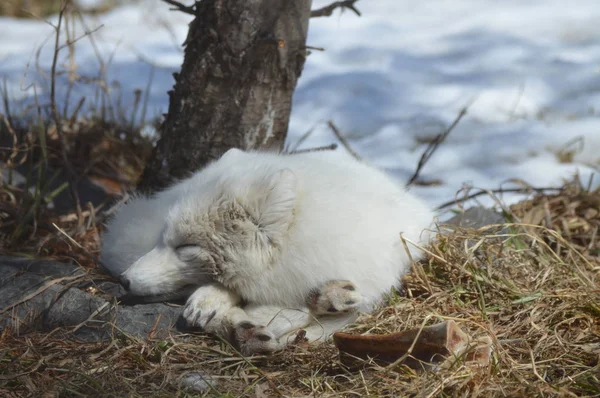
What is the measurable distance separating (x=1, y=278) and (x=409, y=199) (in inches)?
76.8

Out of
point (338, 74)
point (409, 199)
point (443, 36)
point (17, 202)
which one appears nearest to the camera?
point (409, 199)

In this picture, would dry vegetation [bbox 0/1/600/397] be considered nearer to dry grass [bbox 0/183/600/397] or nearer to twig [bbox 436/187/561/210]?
dry grass [bbox 0/183/600/397]

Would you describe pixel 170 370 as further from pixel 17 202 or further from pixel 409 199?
pixel 17 202

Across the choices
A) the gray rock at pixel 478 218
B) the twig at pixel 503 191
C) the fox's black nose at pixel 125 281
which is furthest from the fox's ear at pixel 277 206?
the twig at pixel 503 191

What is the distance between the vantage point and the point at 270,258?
2832 millimetres

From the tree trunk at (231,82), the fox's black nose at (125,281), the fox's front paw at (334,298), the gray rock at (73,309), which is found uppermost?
the tree trunk at (231,82)

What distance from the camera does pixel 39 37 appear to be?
896 centimetres

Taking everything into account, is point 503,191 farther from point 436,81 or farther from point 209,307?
point 436,81

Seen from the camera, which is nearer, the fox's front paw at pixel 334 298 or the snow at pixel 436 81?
the fox's front paw at pixel 334 298

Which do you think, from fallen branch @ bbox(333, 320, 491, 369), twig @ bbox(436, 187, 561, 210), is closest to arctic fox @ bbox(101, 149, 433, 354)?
fallen branch @ bbox(333, 320, 491, 369)

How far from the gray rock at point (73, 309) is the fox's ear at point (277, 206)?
565 millimetres

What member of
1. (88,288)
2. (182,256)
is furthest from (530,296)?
(88,288)

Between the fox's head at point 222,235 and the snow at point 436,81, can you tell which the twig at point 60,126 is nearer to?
the snow at point 436,81

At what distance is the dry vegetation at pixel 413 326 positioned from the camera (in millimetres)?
2396
